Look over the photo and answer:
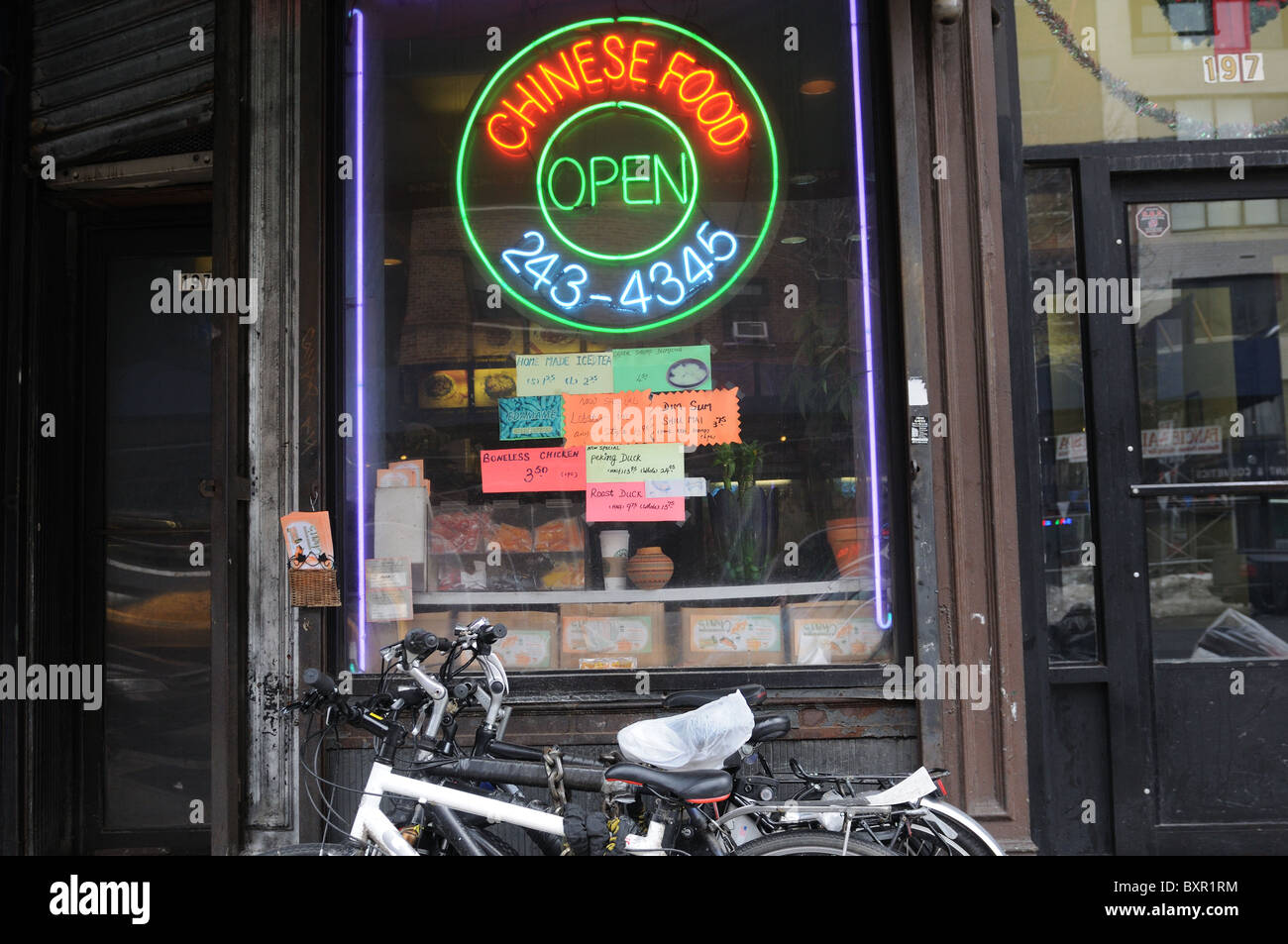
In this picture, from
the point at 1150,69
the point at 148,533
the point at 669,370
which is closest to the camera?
the point at 669,370

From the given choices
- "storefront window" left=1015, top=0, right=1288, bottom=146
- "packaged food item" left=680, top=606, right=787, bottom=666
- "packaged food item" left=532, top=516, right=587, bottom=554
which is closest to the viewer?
"packaged food item" left=680, top=606, right=787, bottom=666

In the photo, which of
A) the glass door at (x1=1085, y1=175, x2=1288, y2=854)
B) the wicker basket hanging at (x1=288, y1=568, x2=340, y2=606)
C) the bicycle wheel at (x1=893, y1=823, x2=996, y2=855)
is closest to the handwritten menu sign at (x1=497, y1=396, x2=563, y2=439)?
the wicker basket hanging at (x1=288, y1=568, x2=340, y2=606)

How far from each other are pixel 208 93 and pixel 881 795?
4234 millimetres

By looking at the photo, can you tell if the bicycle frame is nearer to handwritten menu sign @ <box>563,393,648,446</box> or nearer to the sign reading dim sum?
handwritten menu sign @ <box>563,393,648,446</box>

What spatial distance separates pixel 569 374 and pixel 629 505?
0.64 metres

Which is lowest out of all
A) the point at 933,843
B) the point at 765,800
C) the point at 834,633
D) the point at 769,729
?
the point at 933,843

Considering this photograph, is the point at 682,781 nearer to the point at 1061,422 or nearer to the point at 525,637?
the point at 525,637

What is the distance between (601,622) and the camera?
14.6 ft

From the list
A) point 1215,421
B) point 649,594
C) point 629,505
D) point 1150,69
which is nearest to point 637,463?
point 629,505

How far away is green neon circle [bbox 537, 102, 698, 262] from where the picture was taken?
4.53 m

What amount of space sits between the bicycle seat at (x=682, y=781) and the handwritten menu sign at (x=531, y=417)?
5.65ft

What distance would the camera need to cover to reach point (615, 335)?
14.7ft

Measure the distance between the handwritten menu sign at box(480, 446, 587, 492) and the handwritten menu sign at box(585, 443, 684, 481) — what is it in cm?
8
